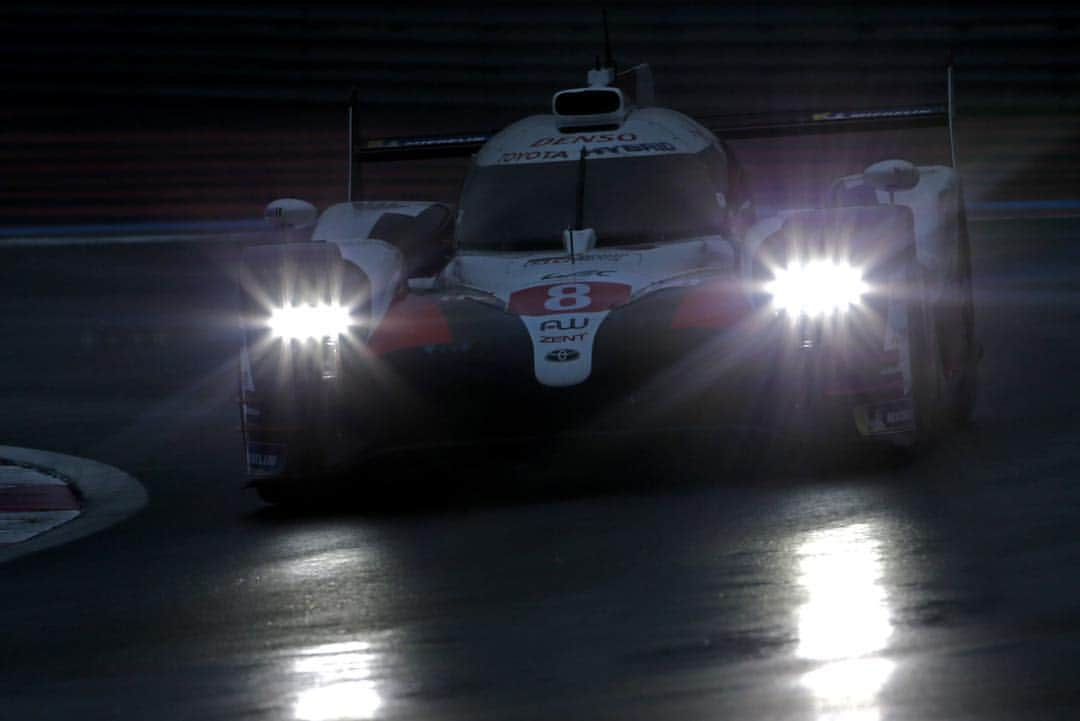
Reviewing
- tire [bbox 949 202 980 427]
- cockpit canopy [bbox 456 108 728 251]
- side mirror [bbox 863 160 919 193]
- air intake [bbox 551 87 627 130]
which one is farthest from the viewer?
air intake [bbox 551 87 627 130]

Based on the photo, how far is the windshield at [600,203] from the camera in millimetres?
9508

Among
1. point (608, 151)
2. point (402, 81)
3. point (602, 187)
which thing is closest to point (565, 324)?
point (602, 187)

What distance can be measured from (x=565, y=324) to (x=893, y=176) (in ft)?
6.37

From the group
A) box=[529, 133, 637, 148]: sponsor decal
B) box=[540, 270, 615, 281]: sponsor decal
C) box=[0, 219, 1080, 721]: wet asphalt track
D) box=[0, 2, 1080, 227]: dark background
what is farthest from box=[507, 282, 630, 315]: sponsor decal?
box=[0, 2, 1080, 227]: dark background

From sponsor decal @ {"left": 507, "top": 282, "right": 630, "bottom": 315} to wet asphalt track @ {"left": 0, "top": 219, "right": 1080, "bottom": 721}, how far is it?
696 millimetres

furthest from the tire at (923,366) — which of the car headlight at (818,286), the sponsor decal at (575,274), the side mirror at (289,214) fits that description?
the side mirror at (289,214)

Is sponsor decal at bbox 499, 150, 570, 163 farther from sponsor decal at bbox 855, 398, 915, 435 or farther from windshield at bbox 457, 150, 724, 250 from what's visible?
sponsor decal at bbox 855, 398, 915, 435

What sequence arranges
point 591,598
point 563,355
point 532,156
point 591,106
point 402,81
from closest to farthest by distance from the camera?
point 591,598 → point 563,355 → point 532,156 → point 591,106 → point 402,81

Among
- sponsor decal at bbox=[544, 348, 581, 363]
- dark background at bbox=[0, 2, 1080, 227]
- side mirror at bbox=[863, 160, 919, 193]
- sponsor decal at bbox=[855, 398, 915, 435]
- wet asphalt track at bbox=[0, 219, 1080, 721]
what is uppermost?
dark background at bbox=[0, 2, 1080, 227]

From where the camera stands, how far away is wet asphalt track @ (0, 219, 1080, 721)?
199 inches

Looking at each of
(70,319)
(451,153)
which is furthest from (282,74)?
(451,153)

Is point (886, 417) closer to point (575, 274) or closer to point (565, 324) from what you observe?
point (565, 324)

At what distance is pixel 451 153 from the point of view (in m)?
11.1

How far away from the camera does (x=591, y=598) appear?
615 centimetres
